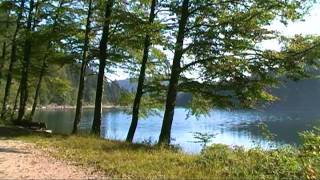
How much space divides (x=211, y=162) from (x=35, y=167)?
3899mm

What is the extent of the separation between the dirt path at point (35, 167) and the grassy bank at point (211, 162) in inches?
17.1

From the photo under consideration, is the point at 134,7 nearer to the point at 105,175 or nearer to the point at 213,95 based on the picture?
the point at 213,95

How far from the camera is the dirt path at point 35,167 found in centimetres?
1068

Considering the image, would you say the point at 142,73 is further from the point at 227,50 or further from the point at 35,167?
the point at 35,167

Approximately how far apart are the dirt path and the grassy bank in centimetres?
43

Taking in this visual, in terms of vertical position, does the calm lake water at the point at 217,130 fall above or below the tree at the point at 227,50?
below

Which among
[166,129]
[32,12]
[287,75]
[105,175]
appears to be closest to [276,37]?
[287,75]

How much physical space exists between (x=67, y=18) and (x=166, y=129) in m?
10.5

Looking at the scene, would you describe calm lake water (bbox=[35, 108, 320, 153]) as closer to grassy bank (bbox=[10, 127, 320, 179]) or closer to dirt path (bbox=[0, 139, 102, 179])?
grassy bank (bbox=[10, 127, 320, 179])

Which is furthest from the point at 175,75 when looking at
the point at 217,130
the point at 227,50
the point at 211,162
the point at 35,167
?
the point at 217,130

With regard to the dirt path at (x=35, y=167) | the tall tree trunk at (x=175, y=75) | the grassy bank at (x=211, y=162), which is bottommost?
the dirt path at (x=35, y=167)

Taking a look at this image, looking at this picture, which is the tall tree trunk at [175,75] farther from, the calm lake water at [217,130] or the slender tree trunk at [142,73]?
the slender tree trunk at [142,73]

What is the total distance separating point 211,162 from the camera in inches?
453

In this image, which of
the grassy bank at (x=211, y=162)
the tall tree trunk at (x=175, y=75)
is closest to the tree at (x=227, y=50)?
the tall tree trunk at (x=175, y=75)
